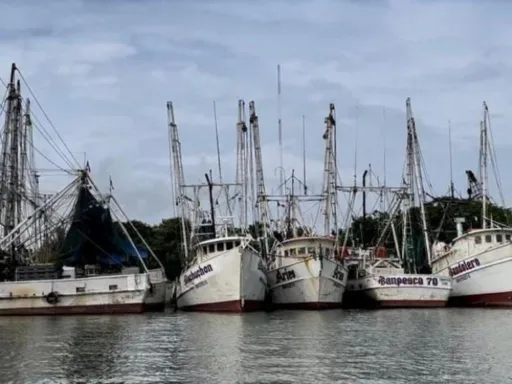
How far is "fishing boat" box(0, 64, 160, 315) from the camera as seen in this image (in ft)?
168

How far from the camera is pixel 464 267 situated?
184 ft

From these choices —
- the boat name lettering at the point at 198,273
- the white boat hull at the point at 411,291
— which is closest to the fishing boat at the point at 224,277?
the boat name lettering at the point at 198,273

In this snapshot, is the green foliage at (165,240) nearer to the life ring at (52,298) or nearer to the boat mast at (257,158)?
the boat mast at (257,158)

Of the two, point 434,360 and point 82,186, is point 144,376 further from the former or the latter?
point 82,186

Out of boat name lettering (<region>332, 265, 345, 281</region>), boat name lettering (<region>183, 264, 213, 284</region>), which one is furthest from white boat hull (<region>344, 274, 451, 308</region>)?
boat name lettering (<region>183, 264, 213, 284</region>)

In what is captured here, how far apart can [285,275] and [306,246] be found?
8.17 feet

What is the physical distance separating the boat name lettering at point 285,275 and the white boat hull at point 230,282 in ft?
7.53

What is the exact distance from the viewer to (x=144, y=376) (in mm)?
24016

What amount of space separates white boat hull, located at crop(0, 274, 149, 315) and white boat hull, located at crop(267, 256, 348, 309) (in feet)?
32.3

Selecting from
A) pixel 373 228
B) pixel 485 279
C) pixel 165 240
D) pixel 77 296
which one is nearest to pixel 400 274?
pixel 485 279

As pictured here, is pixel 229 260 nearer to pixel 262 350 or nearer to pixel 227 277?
pixel 227 277

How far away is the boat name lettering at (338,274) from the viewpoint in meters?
54.0

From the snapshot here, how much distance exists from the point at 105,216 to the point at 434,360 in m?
35.6

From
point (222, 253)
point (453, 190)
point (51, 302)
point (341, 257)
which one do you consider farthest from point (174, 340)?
point (453, 190)
